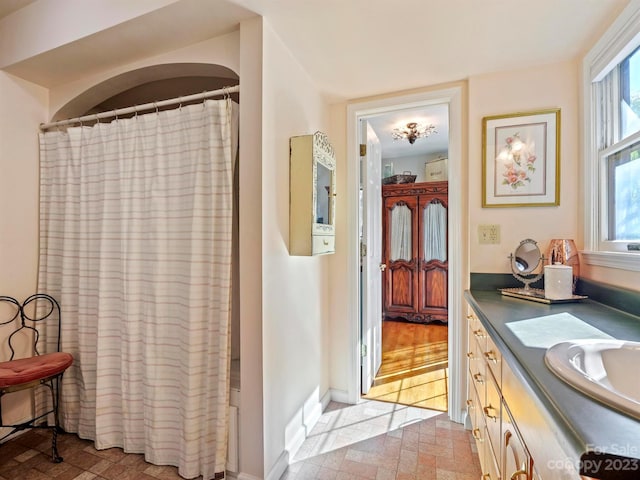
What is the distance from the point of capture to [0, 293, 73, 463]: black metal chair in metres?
1.70

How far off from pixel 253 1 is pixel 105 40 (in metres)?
0.88

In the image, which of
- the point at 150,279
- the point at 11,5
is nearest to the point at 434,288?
the point at 150,279

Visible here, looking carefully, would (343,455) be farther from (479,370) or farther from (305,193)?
(305,193)

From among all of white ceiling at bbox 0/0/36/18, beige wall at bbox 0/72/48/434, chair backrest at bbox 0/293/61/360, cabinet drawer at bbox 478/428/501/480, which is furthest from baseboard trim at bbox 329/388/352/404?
white ceiling at bbox 0/0/36/18

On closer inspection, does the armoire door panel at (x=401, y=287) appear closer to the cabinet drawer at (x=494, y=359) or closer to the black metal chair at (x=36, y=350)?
the cabinet drawer at (x=494, y=359)

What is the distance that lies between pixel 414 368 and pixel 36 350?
2912mm

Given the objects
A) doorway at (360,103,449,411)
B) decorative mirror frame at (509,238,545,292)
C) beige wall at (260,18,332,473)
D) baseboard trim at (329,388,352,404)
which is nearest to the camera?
beige wall at (260,18,332,473)

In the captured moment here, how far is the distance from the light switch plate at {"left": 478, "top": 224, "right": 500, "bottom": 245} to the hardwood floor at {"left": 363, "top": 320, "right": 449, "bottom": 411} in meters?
1.24

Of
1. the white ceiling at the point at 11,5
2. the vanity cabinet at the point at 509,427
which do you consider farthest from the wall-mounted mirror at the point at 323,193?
the white ceiling at the point at 11,5

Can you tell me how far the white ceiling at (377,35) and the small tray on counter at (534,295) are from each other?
1.31 meters

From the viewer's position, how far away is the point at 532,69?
183cm

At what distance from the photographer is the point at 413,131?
3.38 m

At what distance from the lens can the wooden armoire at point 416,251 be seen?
4.07 meters

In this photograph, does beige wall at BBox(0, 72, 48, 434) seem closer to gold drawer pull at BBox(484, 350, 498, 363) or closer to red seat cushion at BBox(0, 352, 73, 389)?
red seat cushion at BBox(0, 352, 73, 389)
